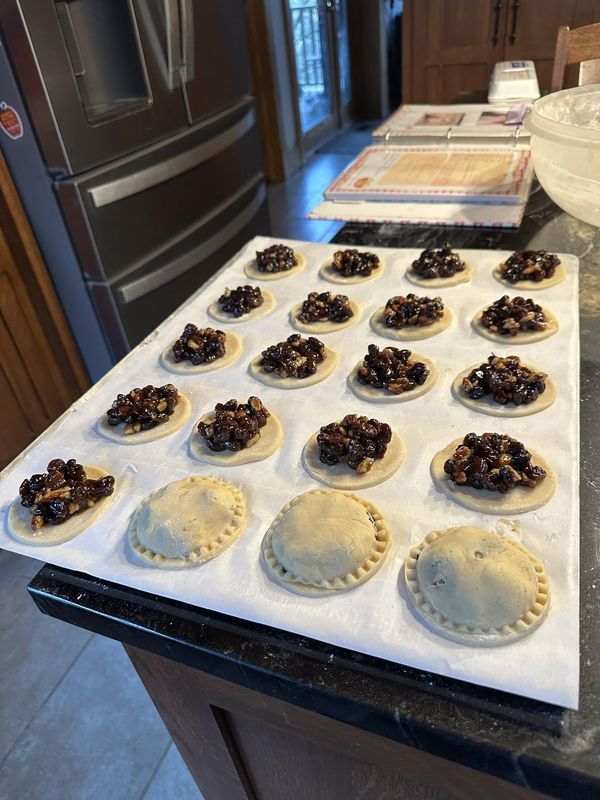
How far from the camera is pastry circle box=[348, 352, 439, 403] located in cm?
106

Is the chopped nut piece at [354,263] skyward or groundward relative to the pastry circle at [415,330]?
skyward

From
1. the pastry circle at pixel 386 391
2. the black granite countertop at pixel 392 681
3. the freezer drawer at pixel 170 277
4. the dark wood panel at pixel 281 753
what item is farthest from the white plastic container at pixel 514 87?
the dark wood panel at pixel 281 753

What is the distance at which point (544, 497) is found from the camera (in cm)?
82

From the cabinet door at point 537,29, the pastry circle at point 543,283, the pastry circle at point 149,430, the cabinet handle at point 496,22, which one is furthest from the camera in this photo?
the cabinet handle at point 496,22

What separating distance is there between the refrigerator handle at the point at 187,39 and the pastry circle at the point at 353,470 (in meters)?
1.93

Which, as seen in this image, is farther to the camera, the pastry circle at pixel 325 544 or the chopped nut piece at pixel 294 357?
the chopped nut piece at pixel 294 357

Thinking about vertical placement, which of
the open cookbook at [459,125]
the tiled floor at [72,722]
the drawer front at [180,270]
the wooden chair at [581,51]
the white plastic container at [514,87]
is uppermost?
the wooden chair at [581,51]

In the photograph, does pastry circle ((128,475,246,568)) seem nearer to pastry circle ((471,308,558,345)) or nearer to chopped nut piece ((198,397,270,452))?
chopped nut piece ((198,397,270,452))

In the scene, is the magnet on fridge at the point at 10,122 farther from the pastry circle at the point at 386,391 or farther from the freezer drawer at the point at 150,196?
the pastry circle at the point at 386,391

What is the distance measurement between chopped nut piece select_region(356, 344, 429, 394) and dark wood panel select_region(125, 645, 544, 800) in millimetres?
567

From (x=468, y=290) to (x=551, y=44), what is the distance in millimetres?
3255

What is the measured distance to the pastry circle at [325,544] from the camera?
748 mm

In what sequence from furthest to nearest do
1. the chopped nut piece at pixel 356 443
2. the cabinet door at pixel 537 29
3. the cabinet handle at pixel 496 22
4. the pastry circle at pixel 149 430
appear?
the cabinet handle at pixel 496 22, the cabinet door at pixel 537 29, the pastry circle at pixel 149 430, the chopped nut piece at pixel 356 443

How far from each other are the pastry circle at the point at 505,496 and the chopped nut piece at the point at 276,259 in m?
0.84
